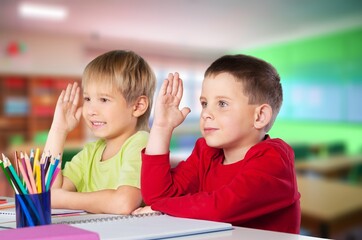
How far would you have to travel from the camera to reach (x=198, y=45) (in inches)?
376

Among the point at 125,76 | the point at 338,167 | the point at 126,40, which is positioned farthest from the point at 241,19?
the point at 125,76

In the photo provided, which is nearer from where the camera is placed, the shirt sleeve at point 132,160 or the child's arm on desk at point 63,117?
the shirt sleeve at point 132,160

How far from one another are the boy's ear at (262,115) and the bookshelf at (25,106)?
23.6ft

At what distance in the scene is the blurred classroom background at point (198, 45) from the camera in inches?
256

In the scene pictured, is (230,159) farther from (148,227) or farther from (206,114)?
(148,227)

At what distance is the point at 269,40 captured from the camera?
873 cm

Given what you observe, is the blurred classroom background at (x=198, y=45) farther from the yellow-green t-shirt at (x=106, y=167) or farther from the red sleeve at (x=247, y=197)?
the red sleeve at (x=247, y=197)

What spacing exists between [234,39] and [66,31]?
3.14m

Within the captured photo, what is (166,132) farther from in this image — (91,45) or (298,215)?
(91,45)

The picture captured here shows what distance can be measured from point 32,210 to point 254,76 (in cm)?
49

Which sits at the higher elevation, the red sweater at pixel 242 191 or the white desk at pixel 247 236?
the red sweater at pixel 242 191

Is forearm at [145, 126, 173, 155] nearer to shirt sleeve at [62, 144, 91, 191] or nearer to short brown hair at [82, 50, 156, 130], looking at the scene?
short brown hair at [82, 50, 156, 130]

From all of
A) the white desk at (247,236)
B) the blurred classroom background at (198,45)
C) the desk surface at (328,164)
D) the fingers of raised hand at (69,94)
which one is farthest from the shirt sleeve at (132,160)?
the blurred classroom background at (198,45)

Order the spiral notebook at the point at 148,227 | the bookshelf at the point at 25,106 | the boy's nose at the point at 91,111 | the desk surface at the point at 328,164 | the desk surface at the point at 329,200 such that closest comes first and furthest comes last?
the spiral notebook at the point at 148,227
the boy's nose at the point at 91,111
the desk surface at the point at 329,200
the desk surface at the point at 328,164
the bookshelf at the point at 25,106
